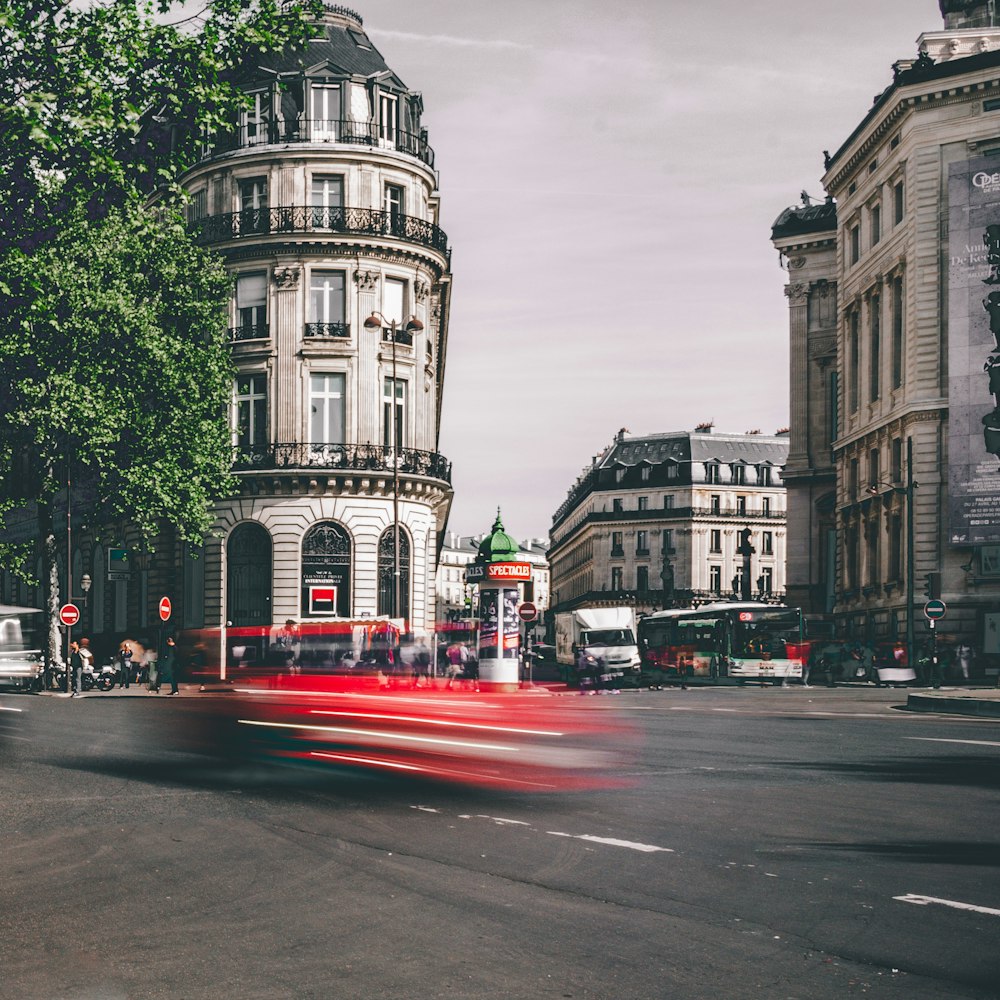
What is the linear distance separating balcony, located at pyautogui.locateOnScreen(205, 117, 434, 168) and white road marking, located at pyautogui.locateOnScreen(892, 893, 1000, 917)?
4641 centimetres

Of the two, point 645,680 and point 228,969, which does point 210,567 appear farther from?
point 228,969

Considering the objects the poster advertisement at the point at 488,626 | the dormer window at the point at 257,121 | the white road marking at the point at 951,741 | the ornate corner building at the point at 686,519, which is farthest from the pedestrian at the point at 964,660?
the ornate corner building at the point at 686,519

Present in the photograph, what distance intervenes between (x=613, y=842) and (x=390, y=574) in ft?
138

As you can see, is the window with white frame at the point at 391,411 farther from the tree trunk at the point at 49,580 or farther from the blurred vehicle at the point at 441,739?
the blurred vehicle at the point at 441,739

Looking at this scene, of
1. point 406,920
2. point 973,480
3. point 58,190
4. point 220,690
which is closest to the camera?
point 406,920

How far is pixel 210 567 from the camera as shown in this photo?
5178cm

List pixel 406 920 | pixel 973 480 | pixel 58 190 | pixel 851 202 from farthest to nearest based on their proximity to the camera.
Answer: pixel 851 202 → pixel 973 480 → pixel 58 190 → pixel 406 920

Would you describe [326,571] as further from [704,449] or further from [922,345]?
[704,449]

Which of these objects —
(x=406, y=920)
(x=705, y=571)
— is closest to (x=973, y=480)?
(x=406, y=920)

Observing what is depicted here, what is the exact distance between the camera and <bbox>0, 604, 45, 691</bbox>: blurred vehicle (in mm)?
44125

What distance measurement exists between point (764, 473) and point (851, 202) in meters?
66.0

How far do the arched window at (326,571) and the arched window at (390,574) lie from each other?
1.21m

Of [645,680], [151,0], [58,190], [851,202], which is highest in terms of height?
[851,202]

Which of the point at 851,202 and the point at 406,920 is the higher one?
the point at 851,202
